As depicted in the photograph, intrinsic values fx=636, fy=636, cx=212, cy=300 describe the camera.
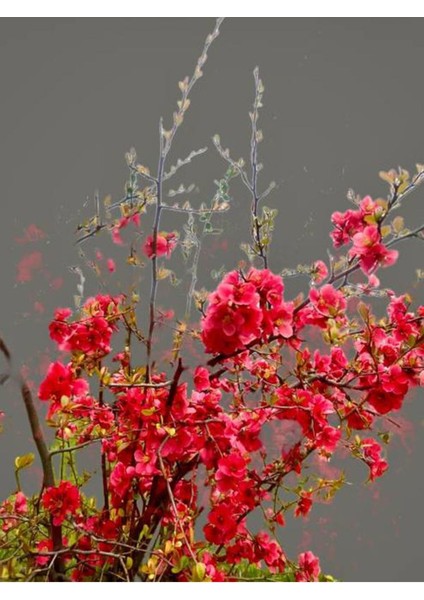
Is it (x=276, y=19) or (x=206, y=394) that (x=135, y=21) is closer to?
(x=276, y=19)

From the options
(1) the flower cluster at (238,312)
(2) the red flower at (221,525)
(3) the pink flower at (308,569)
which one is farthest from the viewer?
(3) the pink flower at (308,569)

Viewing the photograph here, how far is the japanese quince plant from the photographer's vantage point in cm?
86

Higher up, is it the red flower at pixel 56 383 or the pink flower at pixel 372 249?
the pink flower at pixel 372 249

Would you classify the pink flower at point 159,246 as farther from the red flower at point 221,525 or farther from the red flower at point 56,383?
the red flower at point 221,525

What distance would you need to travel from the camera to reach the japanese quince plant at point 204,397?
2.82ft

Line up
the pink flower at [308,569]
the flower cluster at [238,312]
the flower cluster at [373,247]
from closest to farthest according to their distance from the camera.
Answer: the flower cluster at [238,312]
the flower cluster at [373,247]
the pink flower at [308,569]

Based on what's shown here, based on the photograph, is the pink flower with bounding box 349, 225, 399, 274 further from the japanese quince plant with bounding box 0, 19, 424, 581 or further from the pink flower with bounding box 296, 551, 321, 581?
the pink flower with bounding box 296, 551, 321, 581

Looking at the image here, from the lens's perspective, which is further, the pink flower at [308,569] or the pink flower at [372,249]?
the pink flower at [308,569]

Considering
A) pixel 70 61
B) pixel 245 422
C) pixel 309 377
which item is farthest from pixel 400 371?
pixel 70 61

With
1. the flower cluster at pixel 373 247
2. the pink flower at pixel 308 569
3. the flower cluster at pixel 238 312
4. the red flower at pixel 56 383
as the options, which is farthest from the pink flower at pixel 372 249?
the pink flower at pixel 308 569

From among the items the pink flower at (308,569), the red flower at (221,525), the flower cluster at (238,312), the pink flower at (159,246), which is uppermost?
the pink flower at (159,246)

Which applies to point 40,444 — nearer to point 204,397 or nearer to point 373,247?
point 204,397

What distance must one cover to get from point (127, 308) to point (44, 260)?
1.65ft

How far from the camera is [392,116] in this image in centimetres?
141
